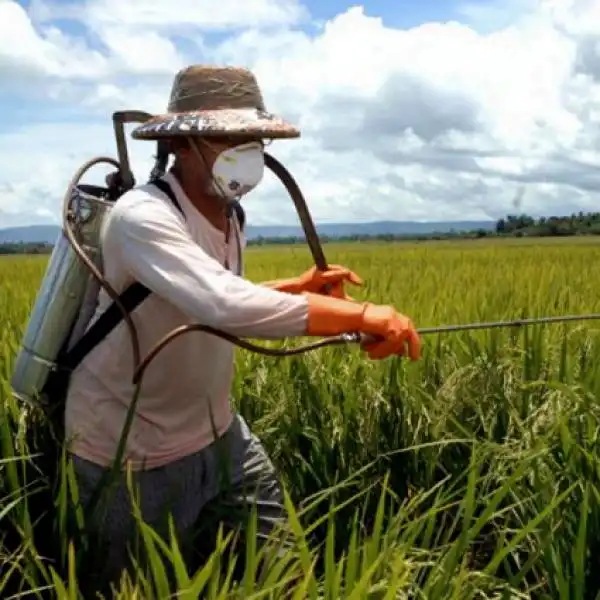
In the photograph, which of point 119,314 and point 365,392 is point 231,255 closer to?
point 119,314

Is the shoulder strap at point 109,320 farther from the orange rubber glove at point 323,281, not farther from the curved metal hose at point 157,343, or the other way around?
the orange rubber glove at point 323,281

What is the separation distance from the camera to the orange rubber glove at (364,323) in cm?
195

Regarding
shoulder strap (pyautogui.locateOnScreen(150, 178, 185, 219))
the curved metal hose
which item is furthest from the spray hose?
shoulder strap (pyautogui.locateOnScreen(150, 178, 185, 219))

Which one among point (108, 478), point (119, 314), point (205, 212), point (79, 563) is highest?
point (205, 212)

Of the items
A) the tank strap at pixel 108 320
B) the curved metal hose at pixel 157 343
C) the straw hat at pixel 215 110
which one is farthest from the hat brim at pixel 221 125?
the curved metal hose at pixel 157 343

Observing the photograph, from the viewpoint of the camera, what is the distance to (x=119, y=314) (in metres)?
2.21

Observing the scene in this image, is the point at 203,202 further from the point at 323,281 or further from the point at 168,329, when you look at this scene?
the point at 323,281

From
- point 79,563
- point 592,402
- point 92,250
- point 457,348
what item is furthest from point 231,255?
point 457,348

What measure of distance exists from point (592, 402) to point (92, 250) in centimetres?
119

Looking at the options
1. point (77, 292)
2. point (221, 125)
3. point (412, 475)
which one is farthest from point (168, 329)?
point (412, 475)

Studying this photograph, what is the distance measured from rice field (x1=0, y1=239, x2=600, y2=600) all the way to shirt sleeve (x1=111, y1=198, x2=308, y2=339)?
1.05ft

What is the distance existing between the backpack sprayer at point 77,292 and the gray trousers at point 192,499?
20 centimetres

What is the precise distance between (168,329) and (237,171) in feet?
1.22

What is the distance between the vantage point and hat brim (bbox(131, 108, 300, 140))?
207 cm
